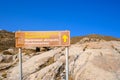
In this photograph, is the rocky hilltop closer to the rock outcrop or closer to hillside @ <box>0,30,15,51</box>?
the rock outcrop

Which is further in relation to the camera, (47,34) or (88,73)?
(88,73)

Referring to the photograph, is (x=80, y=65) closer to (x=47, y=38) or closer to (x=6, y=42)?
(x=47, y=38)

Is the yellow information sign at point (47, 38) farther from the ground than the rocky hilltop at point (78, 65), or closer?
farther from the ground

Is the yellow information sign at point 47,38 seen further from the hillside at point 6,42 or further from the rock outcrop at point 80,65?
the hillside at point 6,42

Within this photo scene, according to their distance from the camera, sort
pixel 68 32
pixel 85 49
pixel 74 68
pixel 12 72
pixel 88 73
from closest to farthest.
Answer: pixel 68 32 → pixel 88 73 → pixel 74 68 → pixel 12 72 → pixel 85 49

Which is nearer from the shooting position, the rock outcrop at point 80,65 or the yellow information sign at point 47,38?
the yellow information sign at point 47,38

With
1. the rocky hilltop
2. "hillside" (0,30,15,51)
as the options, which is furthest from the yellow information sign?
"hillside" (0,30,15,51)

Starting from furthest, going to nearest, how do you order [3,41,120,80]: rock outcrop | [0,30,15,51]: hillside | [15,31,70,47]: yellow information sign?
1. [0,30,15,51]: hillside
2. [3,41,120,80]: rock outcrop
3. [15,31,70,47]: yellow information sign

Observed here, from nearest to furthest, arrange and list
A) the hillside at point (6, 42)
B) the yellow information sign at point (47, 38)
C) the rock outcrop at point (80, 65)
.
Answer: the yellow information sign at point (47, 38), the rock outcrop at point (80, 65), the hillside at point (6, 42)

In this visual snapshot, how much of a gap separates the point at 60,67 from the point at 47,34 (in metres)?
7.70

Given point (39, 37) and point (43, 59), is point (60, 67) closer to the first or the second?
point (43, 59)

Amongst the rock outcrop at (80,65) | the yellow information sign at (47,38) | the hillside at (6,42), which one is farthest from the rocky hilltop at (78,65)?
the hillside at (6,42)

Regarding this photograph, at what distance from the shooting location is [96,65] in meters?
25.0

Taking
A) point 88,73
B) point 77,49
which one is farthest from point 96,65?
point 77,49
